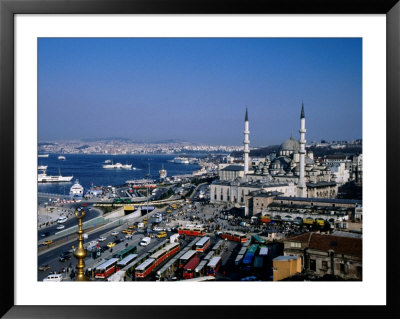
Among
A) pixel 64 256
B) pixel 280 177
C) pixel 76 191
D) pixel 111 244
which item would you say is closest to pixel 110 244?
pixel 111 244

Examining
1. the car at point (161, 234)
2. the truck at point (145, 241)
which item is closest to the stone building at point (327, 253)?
the truck at point (145, 241)

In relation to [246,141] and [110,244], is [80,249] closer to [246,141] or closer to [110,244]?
[110,244]

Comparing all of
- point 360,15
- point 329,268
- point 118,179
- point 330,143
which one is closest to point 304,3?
point 360,15

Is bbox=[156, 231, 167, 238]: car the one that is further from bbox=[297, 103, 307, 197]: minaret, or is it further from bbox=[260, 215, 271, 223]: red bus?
bbox=[297, 103, 307, 197]: minaret

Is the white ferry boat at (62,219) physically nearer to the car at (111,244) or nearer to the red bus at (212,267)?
the car at (111,244)

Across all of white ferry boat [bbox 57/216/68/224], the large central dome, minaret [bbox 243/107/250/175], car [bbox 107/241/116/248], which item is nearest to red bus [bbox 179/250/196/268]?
car [bbox 107/241/116/248]

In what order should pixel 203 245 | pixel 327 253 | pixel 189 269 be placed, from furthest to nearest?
pixel 203 245 → pixel 189 269 → pixel 327 253
